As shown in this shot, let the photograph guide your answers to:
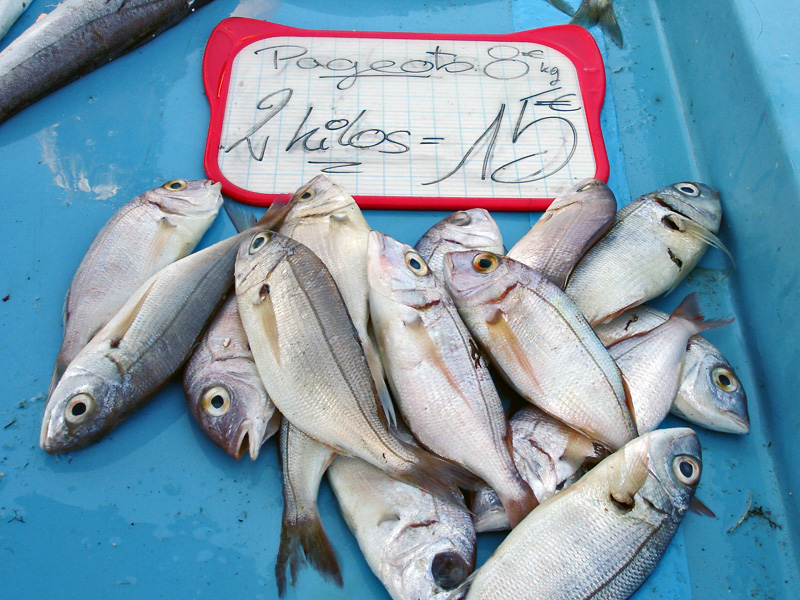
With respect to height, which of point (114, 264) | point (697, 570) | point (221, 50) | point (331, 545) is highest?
point (221, 50)

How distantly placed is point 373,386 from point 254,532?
0.54 meters

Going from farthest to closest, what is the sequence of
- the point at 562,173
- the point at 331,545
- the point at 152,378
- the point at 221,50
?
1. the point at 221,50
2. the point at 562,173
3. the point at 152,378
4. the point at 331,545

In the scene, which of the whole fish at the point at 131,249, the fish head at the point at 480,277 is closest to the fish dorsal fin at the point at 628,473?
the fish head at the point at 480,277

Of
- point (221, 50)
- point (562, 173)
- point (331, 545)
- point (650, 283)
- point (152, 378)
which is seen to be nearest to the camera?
point (331, 545)

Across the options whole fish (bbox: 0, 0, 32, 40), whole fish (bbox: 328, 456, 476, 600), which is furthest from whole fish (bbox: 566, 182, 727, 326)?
whole fish (bbox: 0, 0, 32, 40)

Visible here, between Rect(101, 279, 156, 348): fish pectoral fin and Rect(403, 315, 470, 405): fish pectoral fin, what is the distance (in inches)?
32.6

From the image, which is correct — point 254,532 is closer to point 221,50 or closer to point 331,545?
point 331,545

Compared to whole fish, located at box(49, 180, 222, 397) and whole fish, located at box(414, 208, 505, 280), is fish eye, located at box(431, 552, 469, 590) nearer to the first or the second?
whole fish, located at box(414, 208, 505, 280)

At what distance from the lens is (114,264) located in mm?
1890

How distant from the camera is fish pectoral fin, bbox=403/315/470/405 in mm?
1531

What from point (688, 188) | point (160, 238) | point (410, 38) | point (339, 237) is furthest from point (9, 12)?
point (688, 188)

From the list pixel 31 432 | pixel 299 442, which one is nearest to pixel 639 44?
pixel 299 442

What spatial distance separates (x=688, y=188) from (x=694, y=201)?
0.24 feet

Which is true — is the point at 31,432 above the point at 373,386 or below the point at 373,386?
below
